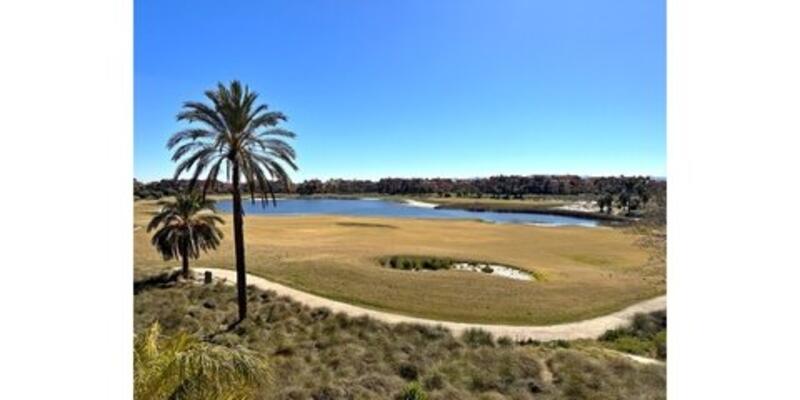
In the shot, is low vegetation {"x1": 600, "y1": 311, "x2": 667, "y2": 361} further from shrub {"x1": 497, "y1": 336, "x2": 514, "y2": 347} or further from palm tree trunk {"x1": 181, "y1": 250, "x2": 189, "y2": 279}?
palm tree trunk {"x1": 181, "y1": 250, "x2": 189, "y2": 279}

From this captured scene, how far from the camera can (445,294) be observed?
898 centimetres

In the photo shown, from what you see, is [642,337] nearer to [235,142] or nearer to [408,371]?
[408,371]

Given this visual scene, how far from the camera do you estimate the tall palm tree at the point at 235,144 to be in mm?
6000

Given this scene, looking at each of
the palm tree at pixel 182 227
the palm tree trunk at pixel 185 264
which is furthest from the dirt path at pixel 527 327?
the palm tree at pixel 182 227

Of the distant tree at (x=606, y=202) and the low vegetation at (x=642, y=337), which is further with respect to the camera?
the distant tree at (x=606, y=202)

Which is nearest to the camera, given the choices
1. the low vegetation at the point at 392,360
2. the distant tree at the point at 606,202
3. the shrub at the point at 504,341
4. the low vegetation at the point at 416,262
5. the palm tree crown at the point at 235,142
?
the low vegetation at the point at 392,360

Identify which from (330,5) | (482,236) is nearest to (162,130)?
(330,5)

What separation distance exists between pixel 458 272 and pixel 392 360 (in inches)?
262

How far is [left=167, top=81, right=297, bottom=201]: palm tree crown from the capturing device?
5.99 meters

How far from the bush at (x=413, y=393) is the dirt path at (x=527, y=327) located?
229 cm

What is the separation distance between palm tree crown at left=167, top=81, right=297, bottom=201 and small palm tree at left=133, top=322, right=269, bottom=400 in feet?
14.1

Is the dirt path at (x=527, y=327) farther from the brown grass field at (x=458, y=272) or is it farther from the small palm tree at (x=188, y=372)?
the small palm tree at (x=188, y=372)
